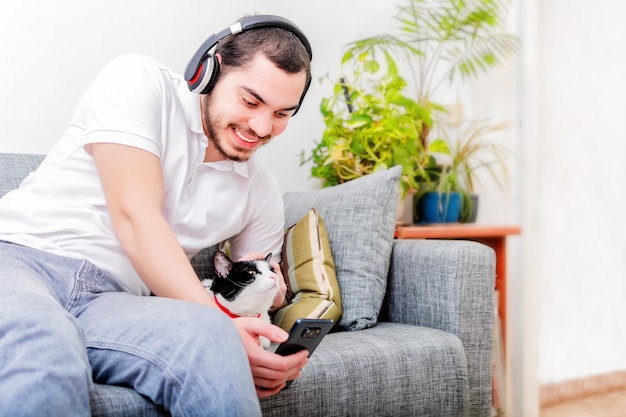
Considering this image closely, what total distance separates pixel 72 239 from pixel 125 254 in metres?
0.09

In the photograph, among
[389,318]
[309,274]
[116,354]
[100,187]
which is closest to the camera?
[116,354]

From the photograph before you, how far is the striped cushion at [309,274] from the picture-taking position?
62.3 inches

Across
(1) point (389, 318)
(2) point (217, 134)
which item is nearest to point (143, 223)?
(2) point (217, 134)

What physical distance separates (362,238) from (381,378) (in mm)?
418

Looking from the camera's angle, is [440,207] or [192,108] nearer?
[192,108]

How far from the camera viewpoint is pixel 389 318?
174 cm

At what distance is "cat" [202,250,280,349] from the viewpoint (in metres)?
1.43

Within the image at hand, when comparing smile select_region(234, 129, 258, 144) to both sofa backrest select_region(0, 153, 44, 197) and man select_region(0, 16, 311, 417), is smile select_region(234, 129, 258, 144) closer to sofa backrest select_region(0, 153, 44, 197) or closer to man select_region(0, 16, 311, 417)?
man select_region(0, 16, 311, 417)

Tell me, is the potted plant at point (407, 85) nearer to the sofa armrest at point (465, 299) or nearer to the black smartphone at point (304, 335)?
the sofa armrest at point (465, 299)

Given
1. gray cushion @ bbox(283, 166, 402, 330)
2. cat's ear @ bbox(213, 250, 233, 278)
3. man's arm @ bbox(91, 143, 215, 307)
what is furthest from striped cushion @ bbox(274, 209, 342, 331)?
man's arm @ bbox(91, 143, 215, 307)

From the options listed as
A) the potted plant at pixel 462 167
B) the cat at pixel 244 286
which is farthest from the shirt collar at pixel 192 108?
the potted plant at pixel 462 167

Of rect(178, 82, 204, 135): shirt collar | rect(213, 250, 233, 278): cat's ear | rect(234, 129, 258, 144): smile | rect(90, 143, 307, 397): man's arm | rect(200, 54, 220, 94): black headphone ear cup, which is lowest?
rect(213, 250, 233, 278): cat's ear

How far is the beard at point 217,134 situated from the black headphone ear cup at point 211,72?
0.03m

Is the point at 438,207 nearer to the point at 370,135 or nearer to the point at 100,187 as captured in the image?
the point at 370,135
